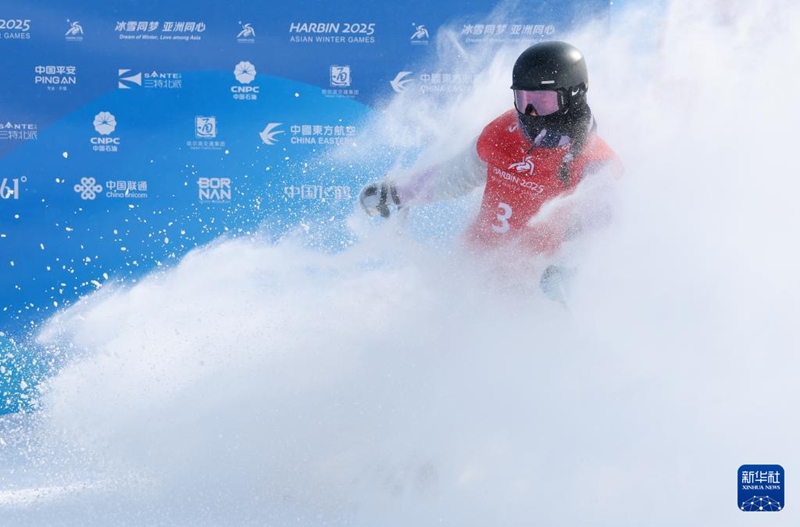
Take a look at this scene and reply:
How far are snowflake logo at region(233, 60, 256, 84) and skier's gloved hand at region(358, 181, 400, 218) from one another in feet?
2.99

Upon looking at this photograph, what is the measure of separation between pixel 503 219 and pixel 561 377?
69 cm

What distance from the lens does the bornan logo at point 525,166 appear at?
11.5ft

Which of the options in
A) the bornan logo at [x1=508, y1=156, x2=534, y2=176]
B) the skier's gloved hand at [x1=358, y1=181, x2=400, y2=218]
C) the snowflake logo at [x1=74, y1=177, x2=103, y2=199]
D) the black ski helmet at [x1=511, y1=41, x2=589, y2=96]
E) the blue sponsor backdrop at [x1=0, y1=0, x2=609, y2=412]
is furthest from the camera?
the snowflake logo at [x1=74, y1=177, x2=103, y2=199]

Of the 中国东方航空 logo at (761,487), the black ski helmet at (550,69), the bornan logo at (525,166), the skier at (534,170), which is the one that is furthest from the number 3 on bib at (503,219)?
the 中国东方航空 logo at (761,487)

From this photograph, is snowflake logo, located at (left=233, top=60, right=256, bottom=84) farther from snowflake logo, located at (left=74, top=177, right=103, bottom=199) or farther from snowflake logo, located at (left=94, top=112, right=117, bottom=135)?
snowflake logo, located at (left=74, top=177, right=103, bottom=199)

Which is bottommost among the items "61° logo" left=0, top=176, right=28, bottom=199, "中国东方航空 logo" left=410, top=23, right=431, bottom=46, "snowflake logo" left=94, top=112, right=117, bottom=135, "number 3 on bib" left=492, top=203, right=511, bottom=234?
"number 3 on bib" left=492, top=203, right=511, bottom=234

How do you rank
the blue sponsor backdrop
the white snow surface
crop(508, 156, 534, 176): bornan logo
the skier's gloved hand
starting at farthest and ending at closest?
the blue sponsor backdrop, the skier's gloved hand, the white snow surface, crop(508, 156, 534, 176): bornan logo

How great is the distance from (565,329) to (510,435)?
489 mm

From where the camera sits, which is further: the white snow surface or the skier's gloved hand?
the skier's gloved hand

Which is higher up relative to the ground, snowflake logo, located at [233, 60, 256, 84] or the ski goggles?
snowflake logo, located at [233, 60, 256, 84]

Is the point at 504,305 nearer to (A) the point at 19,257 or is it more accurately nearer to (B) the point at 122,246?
(B) the point at 122,246

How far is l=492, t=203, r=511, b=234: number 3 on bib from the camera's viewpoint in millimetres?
3648

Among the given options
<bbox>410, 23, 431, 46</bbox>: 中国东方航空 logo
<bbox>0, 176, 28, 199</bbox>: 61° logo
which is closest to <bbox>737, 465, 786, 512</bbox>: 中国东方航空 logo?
<bbox>410, 23, 431, 46</bbox>: 中国东方航空 logo

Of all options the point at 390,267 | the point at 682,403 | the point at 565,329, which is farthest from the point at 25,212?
the point at 682,403
